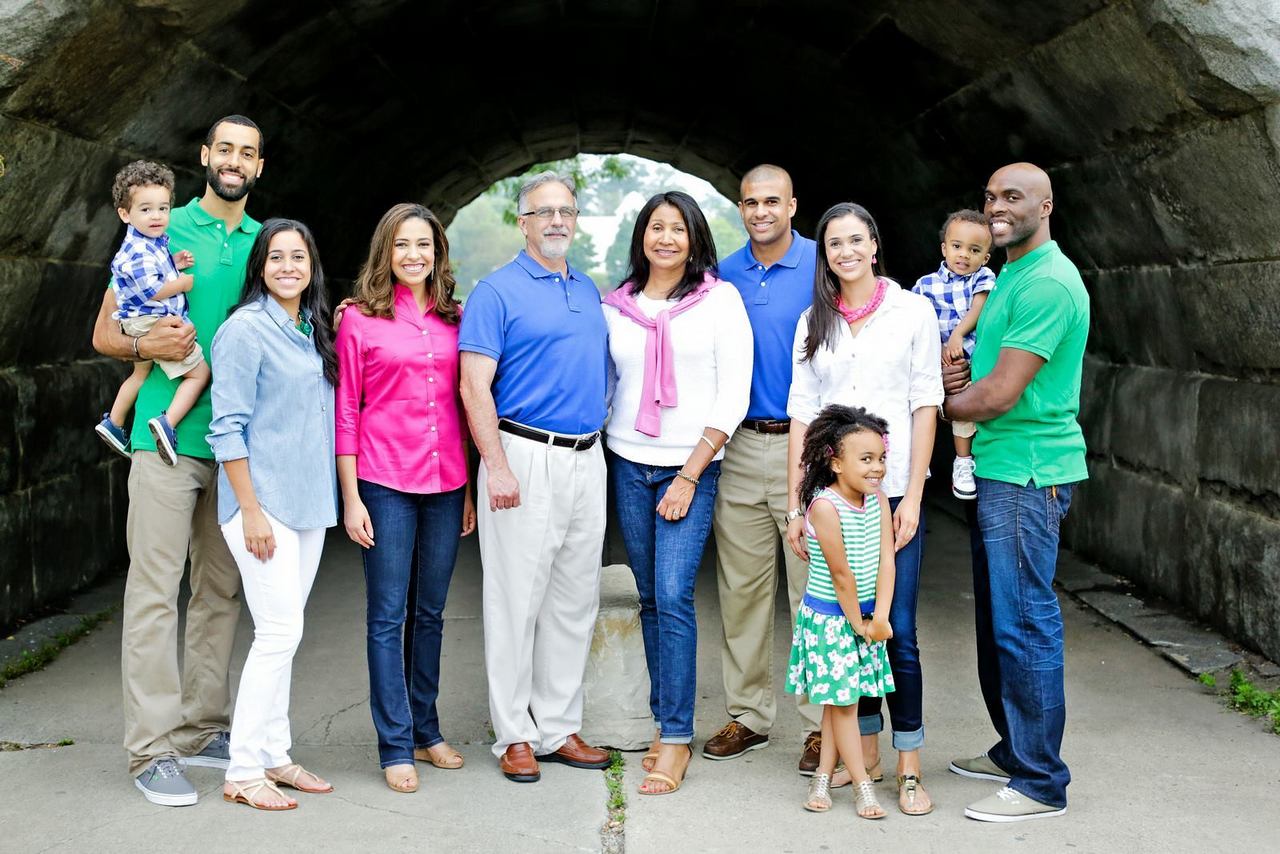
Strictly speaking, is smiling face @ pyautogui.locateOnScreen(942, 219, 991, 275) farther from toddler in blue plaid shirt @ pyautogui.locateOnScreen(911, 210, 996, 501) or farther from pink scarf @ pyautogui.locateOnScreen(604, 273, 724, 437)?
pink scarf @ pyautogui.locateOnScreen(604, 273, 724, 437)

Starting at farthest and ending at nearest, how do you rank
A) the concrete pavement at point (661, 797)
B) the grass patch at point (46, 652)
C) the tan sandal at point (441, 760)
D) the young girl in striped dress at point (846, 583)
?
the grass patch at point (46, 652)
the tan sandal at point (441, 760)
the young girl in striped dress at point (846, 583)
the concrete pavement at point (661, 797)

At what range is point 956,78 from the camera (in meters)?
7.59

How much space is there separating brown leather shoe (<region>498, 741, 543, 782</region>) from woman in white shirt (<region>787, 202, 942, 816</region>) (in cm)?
107

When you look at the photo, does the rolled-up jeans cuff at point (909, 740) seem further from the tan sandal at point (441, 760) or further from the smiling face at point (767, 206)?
the smiling face at point (767, 206)

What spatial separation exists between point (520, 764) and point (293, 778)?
78 cm

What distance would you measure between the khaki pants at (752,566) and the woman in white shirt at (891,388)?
11.2 inches

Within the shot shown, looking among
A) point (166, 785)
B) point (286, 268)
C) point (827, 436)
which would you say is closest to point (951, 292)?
point (827, 436)

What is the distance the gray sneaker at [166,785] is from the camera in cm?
436

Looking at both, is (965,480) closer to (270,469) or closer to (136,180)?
(270,469)

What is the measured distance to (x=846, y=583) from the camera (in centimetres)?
422

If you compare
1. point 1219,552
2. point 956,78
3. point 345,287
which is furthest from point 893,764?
point 345,287

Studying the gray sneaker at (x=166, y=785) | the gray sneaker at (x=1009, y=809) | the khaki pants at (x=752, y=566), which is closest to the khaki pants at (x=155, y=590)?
the gray sneaker at (x=166, y=785)

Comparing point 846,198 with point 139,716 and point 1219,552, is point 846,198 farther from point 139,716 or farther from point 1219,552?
point 139,716

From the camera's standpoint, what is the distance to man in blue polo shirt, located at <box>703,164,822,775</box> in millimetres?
4832
